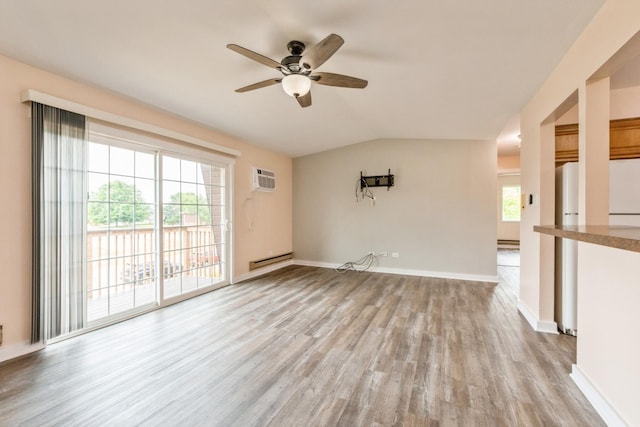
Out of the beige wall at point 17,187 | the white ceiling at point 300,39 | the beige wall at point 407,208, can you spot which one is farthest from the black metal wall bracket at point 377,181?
the beige wall at point 17,187

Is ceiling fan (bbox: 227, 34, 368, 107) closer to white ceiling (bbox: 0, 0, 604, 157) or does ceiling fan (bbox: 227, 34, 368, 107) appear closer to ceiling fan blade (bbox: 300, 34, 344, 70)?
ceiling fan blade (bbox: 300, 34, 344, 70)

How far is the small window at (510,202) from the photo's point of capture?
8.66 m

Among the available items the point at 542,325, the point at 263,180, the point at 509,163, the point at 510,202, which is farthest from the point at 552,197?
the point at 510,202

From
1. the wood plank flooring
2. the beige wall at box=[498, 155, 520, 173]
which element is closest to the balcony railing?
the wood plank flooring

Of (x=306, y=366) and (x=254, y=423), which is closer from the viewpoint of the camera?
(x=254, y=423)

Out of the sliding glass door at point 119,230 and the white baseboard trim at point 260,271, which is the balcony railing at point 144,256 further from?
the white baseboard trim at point 260,271

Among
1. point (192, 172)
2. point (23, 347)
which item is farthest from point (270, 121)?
point (23, 347)

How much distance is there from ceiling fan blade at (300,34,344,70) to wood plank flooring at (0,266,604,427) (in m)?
2.41

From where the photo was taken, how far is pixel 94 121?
110 inches

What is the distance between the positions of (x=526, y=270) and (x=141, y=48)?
15.0ft

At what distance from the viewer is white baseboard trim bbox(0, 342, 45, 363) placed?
2.23 m

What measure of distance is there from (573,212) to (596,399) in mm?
1641

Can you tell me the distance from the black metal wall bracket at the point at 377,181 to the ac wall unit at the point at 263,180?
184 centimetres

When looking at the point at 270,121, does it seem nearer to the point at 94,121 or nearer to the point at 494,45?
the point at 94,121
